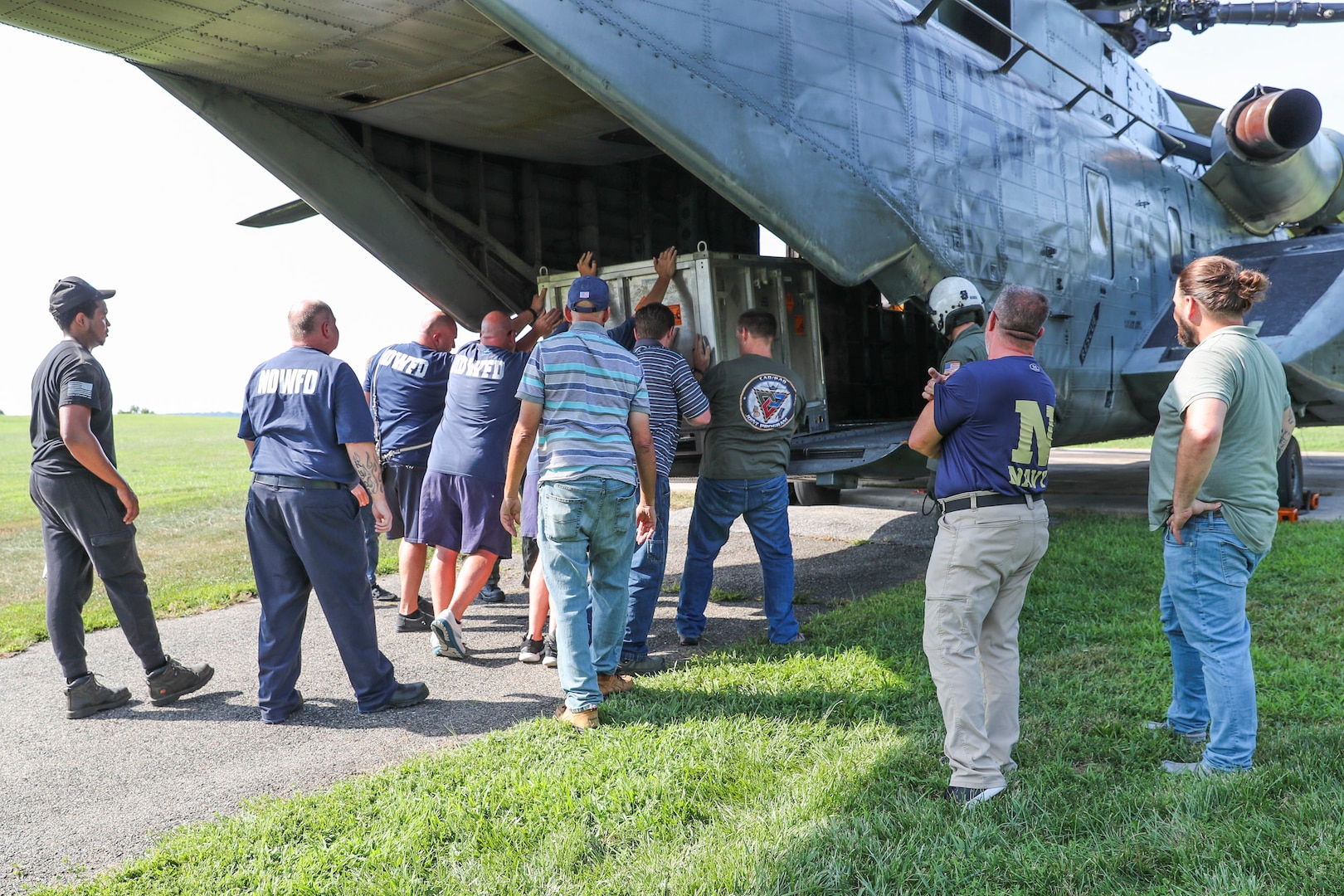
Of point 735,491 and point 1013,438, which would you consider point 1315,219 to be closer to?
point 735,491

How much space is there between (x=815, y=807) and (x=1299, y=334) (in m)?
6.69

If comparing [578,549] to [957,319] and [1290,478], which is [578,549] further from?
[1290,478]

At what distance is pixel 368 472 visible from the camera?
465 centimetres

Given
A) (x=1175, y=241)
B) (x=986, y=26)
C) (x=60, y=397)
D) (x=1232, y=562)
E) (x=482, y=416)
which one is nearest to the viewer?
(x=1232, y=562)

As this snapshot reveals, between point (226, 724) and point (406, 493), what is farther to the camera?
point (406, 493)

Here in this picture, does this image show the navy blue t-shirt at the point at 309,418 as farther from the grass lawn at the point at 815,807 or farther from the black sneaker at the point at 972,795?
the black sneaker at the point at 972,795

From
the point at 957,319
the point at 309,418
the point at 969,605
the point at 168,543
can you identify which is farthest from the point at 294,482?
the point at 168,543

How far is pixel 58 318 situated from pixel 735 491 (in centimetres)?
361

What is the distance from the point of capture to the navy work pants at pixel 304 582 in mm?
4504

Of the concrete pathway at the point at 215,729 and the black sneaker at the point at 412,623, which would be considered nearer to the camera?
the concrete pathway at the point at 215,729

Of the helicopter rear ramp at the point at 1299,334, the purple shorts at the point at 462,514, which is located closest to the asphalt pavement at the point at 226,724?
the purple shorts at the point at 462,514

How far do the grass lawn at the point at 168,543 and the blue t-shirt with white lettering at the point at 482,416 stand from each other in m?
2.90

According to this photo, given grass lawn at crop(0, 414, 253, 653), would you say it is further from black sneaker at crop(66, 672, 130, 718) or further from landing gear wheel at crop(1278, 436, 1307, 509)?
landing gear wheel at crop(1278, 436, 1307, 509)

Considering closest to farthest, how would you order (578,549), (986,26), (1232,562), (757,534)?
1. (1232,562)
2. (578,549)
3. (757,534)
4. (986,26)
